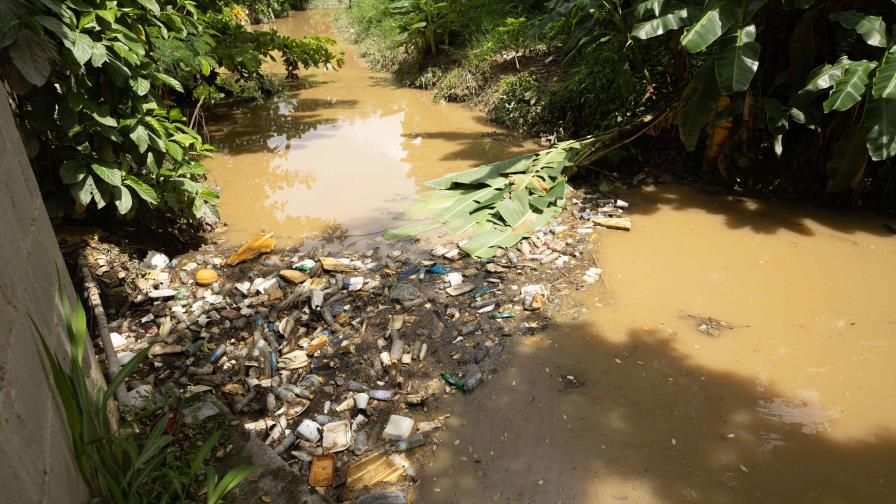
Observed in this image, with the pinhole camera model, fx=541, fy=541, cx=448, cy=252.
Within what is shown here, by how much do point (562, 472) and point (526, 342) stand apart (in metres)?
0.90

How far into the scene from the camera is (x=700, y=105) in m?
4.43

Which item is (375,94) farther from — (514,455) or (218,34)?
(514,455)

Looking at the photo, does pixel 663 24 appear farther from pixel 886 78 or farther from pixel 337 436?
pixel 337 436

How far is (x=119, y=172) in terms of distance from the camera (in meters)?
3.34

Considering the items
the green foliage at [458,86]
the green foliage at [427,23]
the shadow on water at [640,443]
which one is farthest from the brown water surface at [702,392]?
the green foliage at [427,23]

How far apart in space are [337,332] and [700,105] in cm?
341

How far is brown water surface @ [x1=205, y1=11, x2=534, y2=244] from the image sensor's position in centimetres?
495

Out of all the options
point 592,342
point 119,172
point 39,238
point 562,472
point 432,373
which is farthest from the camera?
point 119,172

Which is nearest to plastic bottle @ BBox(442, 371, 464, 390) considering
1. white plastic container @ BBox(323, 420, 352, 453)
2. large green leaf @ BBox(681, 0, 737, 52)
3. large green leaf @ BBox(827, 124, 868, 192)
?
white plastic container @ BBox(323, 420, 352, 453)

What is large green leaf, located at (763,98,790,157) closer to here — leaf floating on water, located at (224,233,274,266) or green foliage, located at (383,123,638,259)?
green foliage, located at (383,123,638,259)

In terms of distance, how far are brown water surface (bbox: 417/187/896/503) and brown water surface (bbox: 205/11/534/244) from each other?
2.22m

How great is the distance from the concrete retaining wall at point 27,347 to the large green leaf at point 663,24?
13.3 ft

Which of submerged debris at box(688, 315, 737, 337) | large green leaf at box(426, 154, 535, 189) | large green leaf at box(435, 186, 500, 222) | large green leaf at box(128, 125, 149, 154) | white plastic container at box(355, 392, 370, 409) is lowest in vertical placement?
white plastic container at box(355, 392, 370, 409)

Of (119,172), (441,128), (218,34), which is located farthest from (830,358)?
(218,34)
